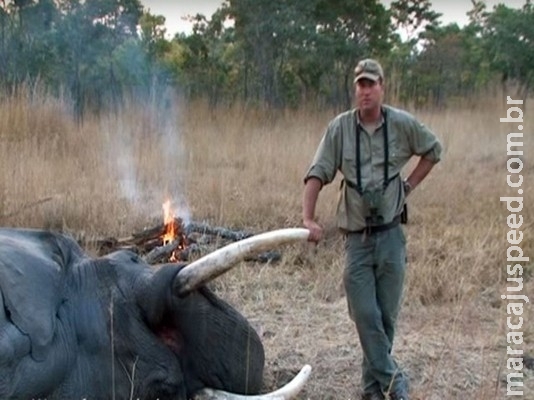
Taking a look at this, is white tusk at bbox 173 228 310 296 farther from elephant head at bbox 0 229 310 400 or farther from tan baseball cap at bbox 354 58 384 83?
tan baseball cap at bbox 354 58 384 83

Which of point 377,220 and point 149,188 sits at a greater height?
point 377,220

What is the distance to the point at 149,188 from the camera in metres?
10.2

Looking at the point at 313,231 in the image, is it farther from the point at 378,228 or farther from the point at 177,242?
the point at 177,242

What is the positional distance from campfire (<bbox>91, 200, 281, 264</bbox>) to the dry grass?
1.10ft

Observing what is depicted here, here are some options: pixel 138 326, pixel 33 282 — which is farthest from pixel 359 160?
pixel 33 282

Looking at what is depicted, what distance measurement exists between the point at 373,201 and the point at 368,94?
0.58 meters

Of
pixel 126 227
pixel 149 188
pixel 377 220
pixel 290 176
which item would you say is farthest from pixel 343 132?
pixel 290 176

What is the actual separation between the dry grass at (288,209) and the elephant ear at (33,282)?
1.75m

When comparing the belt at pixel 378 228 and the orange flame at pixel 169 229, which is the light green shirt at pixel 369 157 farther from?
the orange flame at pixel 169 229

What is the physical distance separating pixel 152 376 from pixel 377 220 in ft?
5.92

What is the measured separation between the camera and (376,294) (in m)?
4.99

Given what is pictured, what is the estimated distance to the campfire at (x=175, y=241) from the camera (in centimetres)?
692

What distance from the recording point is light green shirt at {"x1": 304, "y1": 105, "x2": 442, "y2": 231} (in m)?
4.85

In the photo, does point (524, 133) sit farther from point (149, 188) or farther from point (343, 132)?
point (343, 132)
